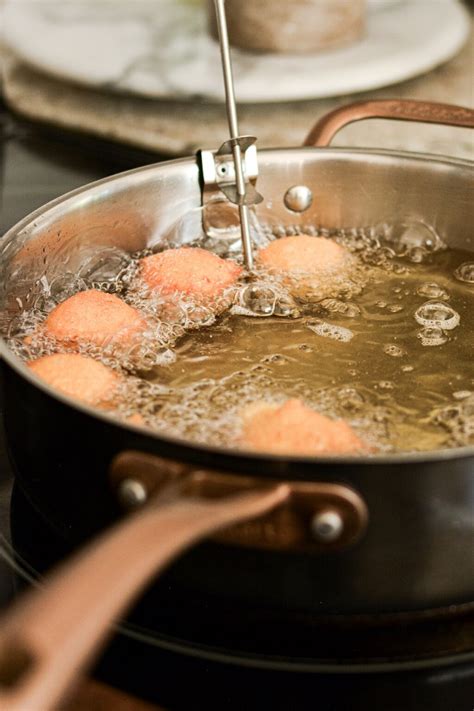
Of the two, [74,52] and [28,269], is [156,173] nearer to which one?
[28,269]

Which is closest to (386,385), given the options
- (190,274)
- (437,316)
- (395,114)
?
(437,316)

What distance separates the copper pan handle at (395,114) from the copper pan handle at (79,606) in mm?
712

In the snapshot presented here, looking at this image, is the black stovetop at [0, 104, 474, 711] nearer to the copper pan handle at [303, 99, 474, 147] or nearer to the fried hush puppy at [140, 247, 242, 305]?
the fried hush puppy at [140, 247, 242, 305]

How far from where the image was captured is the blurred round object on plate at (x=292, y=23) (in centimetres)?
162

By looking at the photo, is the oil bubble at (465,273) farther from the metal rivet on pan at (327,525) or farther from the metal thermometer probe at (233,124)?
the metal rivet on pan at (327,525)

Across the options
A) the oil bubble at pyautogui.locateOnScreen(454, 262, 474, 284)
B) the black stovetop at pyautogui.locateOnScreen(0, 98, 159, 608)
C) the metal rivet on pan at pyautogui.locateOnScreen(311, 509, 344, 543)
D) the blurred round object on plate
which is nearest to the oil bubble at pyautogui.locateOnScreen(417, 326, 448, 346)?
the oil bubble at pyautogui.locateOnScreen(454, 262, 474, 284)

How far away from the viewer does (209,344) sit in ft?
3.07

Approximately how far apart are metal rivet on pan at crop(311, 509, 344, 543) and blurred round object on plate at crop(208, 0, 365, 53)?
1.23 metres

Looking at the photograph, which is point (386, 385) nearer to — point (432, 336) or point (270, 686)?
point (432, 336)

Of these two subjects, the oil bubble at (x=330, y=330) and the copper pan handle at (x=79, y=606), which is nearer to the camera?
the copper pan handle at (x=79, y=606)

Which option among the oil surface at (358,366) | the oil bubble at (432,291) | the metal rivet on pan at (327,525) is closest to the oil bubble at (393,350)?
the oil surface at (358,366)

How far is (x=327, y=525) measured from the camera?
23.3 inches

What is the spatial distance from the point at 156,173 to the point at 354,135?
59 cm

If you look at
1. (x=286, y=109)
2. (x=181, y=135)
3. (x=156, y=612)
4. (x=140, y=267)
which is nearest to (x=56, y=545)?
(x=156, y=612)
